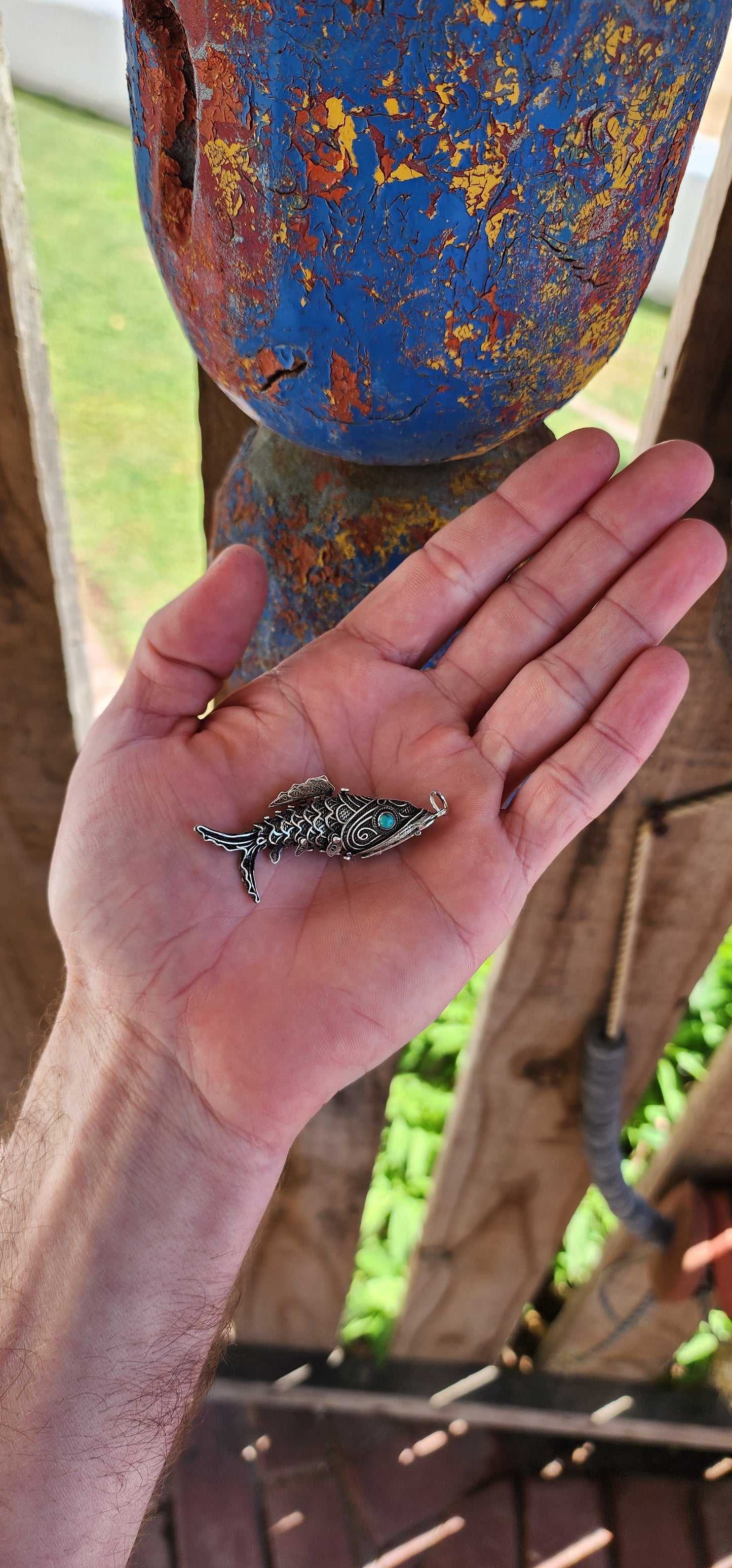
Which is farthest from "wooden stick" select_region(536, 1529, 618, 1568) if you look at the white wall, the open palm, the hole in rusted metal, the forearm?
the white wall

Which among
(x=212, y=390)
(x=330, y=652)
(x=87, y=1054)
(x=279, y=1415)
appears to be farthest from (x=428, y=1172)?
(x=212, y=390)

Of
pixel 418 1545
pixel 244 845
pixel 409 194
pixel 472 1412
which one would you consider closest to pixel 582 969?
pixel 244 845

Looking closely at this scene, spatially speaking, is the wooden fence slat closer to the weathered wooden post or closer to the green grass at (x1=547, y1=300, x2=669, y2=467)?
the weathered wooden post

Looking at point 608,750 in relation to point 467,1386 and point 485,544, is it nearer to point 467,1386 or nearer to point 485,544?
point 485,544

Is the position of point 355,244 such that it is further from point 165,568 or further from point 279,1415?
point 165,568

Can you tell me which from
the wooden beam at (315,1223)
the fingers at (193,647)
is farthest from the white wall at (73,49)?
the fingers at (193,647)

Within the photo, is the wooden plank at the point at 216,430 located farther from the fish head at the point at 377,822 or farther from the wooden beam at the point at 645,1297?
the wooden beam at the point at 645,1297
